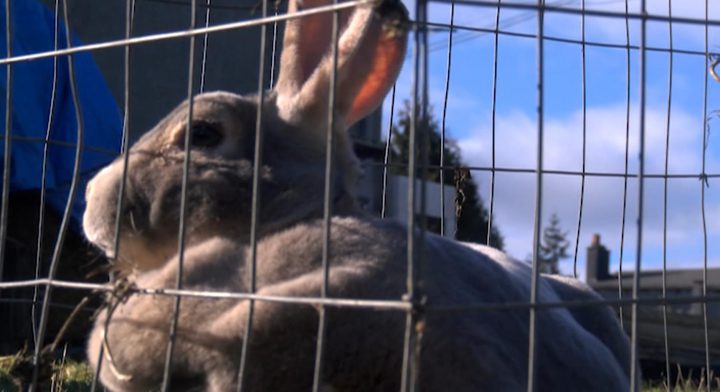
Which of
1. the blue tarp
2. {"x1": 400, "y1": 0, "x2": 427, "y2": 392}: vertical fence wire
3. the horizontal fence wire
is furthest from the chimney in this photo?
{"x1": 400, "y1": 0, "x2": 427, "y2": 392}: vertical fence wire

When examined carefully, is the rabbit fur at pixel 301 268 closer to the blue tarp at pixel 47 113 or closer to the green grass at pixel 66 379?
the green grass at pixel 66 379

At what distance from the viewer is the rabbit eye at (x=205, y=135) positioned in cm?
281

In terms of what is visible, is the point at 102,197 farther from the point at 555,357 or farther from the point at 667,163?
the point at 667,163

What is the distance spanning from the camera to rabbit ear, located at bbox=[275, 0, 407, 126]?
107 inches

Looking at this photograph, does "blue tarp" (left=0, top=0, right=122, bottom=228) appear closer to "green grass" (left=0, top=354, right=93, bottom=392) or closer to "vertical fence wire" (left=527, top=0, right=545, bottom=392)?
"green grass" (left=0, top=354, right=93, bottom=392)

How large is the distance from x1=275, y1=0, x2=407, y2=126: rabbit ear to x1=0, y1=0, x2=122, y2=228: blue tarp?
356 cm

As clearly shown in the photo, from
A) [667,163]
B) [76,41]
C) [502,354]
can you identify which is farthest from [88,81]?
[502,354]

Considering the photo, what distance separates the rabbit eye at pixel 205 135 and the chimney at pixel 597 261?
47.9ft

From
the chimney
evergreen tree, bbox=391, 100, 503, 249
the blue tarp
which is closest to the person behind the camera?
evergreen tree, bbox=391, 100, 503, 249

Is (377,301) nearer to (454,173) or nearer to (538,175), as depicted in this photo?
(538,175)

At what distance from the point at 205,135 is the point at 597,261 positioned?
15.4 metres

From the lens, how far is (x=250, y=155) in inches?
110

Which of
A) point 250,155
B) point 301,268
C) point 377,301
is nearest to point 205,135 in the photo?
point 250,155

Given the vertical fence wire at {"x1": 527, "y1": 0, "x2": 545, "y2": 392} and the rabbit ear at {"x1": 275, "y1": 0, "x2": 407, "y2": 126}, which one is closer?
the vertical fence wire at {"x1": 527, "y1": 0, "x2": 545, "y2": 392}
